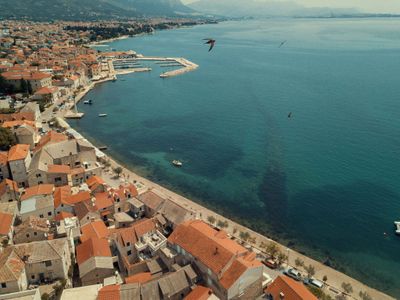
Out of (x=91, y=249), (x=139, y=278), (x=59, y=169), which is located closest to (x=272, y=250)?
(x=139, y=278)

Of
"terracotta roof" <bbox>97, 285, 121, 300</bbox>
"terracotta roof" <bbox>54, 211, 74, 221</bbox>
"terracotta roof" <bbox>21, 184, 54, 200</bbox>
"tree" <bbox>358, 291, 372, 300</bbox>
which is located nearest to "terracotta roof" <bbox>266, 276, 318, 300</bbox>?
"tree" <bbox>358, 291, 372, 300</bbox>

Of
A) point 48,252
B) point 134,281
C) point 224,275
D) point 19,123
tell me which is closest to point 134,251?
point 134,281

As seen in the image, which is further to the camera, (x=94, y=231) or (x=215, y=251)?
(x=94, y=231)

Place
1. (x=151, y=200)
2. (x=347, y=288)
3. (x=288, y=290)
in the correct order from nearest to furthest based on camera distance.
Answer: (x=288, y=290), (x=347, y=288), (x=151, y=200)

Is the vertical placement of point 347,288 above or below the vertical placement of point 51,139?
below

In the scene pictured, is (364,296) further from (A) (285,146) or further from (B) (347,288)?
(A) (285,146)

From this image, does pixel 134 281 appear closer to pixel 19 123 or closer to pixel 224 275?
pixel 224 275

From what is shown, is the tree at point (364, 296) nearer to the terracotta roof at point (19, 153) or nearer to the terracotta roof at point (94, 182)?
the terracotta roof at point (94, 182)
